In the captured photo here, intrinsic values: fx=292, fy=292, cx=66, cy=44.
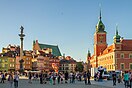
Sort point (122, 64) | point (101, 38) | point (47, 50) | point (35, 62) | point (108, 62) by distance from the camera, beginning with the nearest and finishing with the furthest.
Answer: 1. point (122, 64)
2. point (108, 62)
3. point (101, 38)
4. point (35, 62)
5. point (47, 50)

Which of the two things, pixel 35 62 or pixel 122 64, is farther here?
pixel 35 62

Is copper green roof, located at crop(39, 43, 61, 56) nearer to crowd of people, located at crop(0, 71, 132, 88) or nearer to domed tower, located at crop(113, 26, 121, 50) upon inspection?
domed tower, located at crop(113, 26, 121, 50)

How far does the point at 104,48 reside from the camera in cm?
10806

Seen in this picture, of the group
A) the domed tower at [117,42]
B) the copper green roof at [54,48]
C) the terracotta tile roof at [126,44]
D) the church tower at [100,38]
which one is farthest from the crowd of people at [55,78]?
the copper green roof at [54,48]

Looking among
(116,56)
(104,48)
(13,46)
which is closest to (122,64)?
(116,56)

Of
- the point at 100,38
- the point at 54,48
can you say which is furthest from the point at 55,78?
the point at 54,48

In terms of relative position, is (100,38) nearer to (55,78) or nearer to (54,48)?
(54,48)

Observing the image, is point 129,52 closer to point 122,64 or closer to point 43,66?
point 122,64

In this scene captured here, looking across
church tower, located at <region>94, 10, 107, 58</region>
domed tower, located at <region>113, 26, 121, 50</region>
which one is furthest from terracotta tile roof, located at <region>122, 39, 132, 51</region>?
church tower, located at <region>94, 10, 107, 58</region>

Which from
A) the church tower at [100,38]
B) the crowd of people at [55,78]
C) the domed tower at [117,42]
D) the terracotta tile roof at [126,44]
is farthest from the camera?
the church tower at [100,38]

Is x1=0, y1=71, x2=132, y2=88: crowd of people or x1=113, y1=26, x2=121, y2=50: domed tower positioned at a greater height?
x1=113, y1=26, x2=121, y2=50: domed tower

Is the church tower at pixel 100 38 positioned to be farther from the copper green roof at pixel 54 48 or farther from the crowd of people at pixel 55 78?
the crowd of people at pixel 55 78

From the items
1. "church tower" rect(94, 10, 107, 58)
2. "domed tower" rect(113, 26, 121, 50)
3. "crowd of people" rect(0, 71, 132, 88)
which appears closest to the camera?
"crowd of people" rect(0, 71, 132, 88)

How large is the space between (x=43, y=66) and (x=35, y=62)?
23.9 feet
